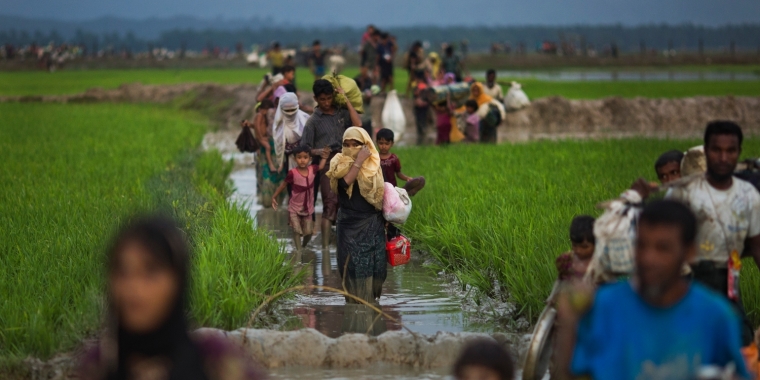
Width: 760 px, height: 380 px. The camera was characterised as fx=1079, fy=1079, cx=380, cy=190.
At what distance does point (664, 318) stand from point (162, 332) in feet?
4.34

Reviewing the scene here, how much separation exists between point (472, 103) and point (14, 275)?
33.4 feet

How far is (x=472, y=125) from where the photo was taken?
55.4 feet

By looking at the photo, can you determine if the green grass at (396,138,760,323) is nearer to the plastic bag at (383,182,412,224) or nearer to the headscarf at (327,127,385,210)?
the plastic bag at (383,182,412,224)

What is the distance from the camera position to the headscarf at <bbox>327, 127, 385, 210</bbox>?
6754mm

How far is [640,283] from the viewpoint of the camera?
9.18 ft

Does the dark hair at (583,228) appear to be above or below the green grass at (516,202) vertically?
above

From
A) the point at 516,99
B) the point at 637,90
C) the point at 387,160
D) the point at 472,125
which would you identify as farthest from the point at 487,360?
the point at 637,90

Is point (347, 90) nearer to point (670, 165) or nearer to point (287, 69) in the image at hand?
point (287, 69)

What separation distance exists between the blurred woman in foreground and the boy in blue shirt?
3.57 feet

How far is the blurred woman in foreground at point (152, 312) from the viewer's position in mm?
2115

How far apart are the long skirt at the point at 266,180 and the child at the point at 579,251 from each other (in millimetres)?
7008

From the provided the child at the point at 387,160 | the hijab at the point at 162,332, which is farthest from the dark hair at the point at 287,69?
the hijab at the point at 162,332

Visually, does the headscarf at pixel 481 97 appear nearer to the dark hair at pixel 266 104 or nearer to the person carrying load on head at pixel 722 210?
the dark hair at pixel 266 104

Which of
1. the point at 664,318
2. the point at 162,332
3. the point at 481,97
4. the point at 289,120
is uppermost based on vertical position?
the point at 162,332
